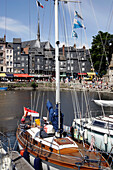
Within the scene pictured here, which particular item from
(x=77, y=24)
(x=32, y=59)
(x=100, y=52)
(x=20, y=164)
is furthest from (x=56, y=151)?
(x=32, y=59)

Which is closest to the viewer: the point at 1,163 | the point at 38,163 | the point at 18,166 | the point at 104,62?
the point at 1,163

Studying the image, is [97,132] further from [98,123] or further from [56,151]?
[56,151]

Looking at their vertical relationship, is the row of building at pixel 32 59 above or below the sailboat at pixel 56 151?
above

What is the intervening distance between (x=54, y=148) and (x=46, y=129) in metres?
2.27

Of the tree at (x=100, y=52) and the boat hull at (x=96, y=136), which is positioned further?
the tree at (x=100, y=52)

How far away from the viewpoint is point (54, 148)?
1215 centimetres

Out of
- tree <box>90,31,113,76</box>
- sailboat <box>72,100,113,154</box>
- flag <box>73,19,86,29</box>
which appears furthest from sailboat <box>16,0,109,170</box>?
tree <box>90,31,113,76</box>

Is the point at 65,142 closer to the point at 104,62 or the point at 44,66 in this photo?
the point at 104,62

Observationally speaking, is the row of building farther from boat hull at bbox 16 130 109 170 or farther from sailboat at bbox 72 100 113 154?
boat hull at bbox 16 130 109 170

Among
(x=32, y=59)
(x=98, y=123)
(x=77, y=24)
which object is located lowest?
(x=98, y=123)

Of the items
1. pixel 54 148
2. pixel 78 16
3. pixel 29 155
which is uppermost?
pixel 78 16

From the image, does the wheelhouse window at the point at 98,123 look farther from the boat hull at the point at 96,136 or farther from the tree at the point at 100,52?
the tree at the point at 100,52

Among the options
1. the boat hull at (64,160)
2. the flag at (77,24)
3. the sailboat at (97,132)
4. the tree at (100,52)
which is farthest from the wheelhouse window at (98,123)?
the tree at (100,52)

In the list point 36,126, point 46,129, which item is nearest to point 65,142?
point 46,129
